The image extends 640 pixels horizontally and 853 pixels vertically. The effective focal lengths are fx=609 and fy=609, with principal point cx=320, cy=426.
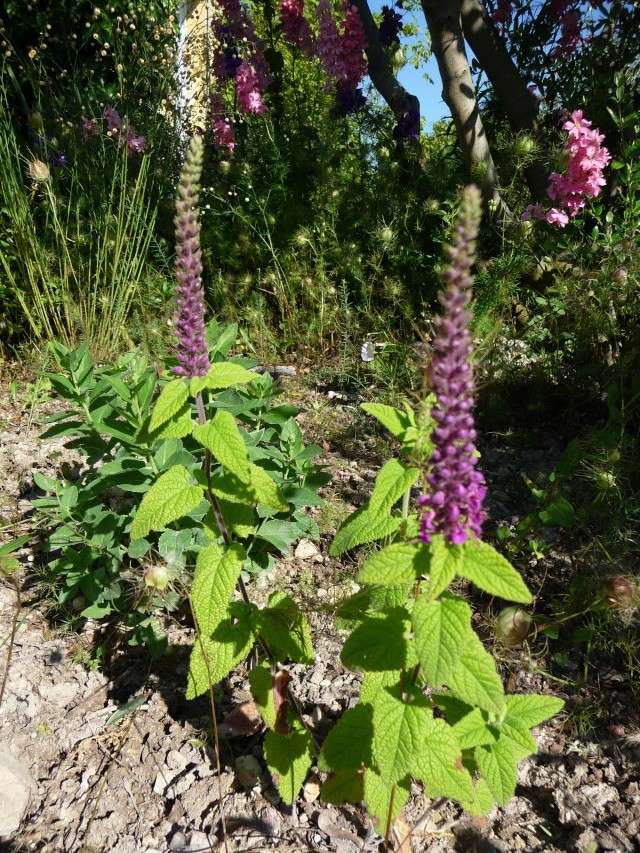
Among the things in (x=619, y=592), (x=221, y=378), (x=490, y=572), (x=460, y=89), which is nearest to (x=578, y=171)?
(x=460, y=89)

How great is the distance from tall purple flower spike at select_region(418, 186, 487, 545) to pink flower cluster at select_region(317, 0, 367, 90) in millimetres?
3971

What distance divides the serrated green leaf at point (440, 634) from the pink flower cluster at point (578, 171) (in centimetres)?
272

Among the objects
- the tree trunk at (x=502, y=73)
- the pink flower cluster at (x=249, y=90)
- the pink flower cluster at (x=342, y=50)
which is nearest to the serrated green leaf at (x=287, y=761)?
the tree trunk at (x=502, y=73)

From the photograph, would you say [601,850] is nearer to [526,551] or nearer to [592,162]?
[526,551]

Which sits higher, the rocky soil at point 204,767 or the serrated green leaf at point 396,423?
the serrated green leaf at point 396,423

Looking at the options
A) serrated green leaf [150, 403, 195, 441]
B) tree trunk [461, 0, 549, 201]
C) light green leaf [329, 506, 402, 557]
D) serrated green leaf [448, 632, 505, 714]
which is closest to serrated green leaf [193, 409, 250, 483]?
serrated green leaf [150, 403, 195, 441]

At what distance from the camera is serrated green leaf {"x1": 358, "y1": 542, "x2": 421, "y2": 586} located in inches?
41.6

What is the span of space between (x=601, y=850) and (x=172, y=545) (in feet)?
4.61

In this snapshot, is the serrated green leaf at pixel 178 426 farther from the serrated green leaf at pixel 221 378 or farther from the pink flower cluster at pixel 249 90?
the pink flower cluster at pixel 249 90

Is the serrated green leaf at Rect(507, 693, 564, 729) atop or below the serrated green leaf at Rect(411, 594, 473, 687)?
below

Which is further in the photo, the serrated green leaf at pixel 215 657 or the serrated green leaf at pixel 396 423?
the serrated green leaf at pixel 215 657

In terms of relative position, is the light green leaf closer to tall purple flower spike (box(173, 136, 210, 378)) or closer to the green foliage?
the green foliage

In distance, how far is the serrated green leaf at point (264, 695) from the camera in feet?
4.95

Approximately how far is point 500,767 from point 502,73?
12.9 ft
